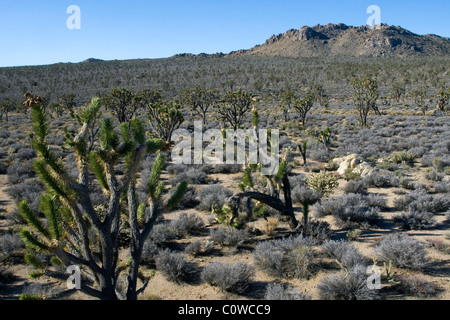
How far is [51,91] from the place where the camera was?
5253 centimetres

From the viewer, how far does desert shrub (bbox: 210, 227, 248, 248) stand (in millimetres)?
6938

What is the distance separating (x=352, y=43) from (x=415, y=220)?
447ft

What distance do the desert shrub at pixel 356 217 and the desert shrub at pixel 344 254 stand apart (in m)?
1.57

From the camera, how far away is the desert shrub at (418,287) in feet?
15.6

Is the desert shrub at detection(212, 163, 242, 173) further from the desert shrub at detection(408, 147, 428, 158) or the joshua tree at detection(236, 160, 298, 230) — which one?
the desert shrub at detection(408, 147, 428, 158)

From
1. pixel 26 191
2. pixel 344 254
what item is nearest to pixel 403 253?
pixel 344 254

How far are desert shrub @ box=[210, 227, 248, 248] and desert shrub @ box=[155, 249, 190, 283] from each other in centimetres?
126

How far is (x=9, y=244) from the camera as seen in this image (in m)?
6.53

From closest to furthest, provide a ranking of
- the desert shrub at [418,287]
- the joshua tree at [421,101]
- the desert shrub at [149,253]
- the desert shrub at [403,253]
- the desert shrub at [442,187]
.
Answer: the desert shrub at [418,287] < the desert shrub at [403,253] < the desert shrub at [149,253] < the desert shrub at [442,187] < the joshua tree at [421,101]

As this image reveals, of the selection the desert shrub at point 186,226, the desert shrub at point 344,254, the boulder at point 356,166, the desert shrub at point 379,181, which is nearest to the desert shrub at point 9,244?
the desert shrub at point 186,226

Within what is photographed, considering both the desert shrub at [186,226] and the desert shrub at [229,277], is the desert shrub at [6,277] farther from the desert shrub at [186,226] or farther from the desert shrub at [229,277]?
the desert shrub at [229,277]

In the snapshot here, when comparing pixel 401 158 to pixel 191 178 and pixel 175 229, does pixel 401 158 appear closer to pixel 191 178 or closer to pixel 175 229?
pixel 191 178
